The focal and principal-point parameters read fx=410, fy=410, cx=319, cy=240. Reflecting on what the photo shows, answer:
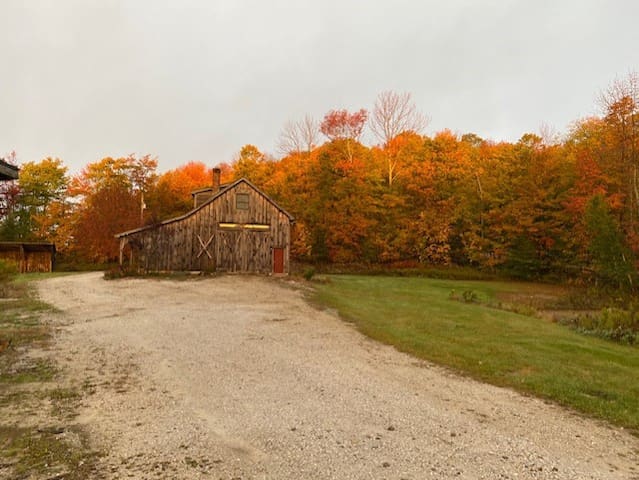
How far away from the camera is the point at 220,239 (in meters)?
30.2

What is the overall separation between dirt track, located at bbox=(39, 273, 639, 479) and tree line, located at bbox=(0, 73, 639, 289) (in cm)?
2989

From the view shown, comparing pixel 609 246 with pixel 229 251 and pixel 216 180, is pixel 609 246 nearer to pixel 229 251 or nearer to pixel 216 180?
pixel 229 251

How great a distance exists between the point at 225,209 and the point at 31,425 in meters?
25.5

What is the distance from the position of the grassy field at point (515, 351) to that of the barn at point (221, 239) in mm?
12537

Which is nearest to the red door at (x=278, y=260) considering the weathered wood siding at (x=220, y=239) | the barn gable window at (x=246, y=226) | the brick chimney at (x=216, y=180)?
the weathered wood siding at (x=220, y=239)

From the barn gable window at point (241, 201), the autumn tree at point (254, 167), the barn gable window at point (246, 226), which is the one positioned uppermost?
the autumn tree at point (254, 167)

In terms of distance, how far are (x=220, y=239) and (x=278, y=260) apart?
463cm

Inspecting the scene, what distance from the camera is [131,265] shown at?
28922mm

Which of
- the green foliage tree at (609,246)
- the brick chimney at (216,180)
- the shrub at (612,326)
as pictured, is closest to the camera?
the shrub at (612,326)

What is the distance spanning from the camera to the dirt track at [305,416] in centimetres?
469

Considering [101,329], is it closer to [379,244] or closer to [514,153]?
[379,244]

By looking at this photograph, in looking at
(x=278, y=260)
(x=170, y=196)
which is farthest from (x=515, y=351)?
(x=170, y=196)

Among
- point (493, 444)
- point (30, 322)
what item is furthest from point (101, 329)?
point (493, 444)

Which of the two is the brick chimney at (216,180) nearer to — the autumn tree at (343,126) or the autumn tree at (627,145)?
the autumn tree at (343,126)
